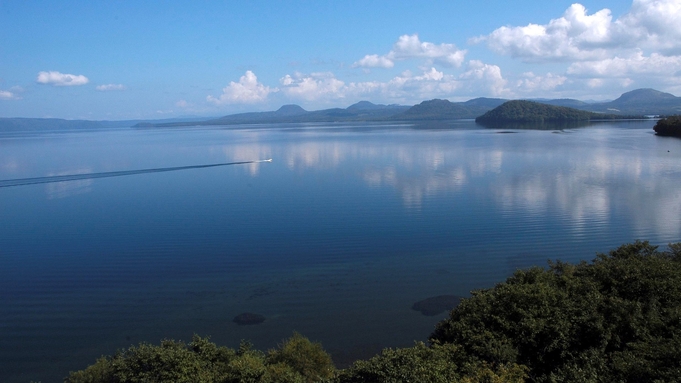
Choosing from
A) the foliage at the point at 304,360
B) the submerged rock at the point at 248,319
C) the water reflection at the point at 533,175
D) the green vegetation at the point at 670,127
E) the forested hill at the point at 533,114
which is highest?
the forested hill at the point at 533,114

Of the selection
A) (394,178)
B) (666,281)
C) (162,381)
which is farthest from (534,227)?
(162,381)

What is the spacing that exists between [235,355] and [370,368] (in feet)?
7.63

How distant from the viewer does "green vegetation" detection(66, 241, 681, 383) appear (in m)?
5.34

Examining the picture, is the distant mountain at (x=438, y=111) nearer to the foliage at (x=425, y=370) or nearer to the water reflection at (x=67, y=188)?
the water reflection at (x=67, y=188)

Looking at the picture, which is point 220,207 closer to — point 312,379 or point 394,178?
point 394,178

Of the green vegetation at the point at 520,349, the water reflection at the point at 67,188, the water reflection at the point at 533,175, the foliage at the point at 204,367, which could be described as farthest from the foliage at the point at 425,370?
the water reflection at the point at 67,188

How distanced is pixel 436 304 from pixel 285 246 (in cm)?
503

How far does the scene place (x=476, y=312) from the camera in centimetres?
691

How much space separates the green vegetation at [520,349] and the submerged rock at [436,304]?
224 cm

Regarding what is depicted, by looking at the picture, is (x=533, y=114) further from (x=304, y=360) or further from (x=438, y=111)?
(x=304, y=360)

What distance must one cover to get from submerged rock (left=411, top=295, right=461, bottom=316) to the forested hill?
3216 inches

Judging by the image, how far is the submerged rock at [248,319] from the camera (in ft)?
31.1

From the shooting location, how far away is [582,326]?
251 inches

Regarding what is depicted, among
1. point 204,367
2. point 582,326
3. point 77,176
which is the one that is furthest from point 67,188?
point 582,326
